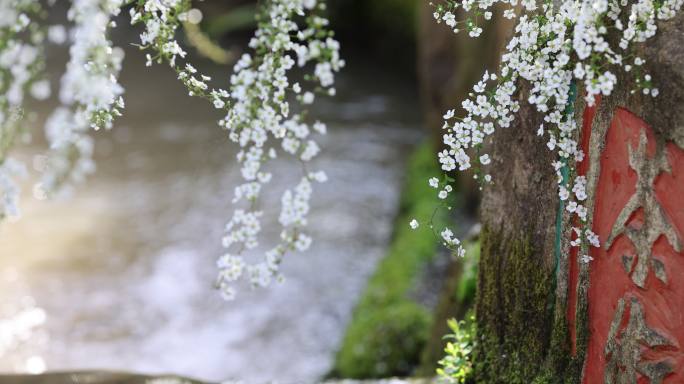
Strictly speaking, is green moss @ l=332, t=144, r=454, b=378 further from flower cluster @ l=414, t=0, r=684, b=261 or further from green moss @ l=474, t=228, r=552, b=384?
flower cluster @ l=414, t=0, r=684, b=261

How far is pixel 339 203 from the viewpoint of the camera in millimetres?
7160

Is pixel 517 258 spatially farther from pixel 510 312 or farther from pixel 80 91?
pixel 80 91

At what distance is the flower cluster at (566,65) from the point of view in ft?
6.93

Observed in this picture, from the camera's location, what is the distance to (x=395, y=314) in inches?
186

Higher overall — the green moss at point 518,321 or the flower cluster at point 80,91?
the flower cluster at point 80,91

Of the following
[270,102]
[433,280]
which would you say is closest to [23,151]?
[433,280]

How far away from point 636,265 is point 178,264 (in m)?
4.50

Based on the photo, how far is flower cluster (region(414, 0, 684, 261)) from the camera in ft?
6.93

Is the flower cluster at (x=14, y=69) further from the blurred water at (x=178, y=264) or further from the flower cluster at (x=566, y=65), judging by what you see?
the blurred water at (x=178, y=264)

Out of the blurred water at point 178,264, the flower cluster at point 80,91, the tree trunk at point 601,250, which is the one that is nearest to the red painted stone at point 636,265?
the tree trunk at point 601,250

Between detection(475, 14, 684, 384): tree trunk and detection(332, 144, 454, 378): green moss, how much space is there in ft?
5.07

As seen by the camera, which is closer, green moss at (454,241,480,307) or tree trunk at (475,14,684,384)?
tree trunk at (475,14,684,384)

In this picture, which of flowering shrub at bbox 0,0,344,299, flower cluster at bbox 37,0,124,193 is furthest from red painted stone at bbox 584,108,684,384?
flower cluster at bbox 37,0,124,193

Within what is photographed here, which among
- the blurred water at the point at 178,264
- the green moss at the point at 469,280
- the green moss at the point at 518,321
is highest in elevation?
the blurred water at the point at 178,264
